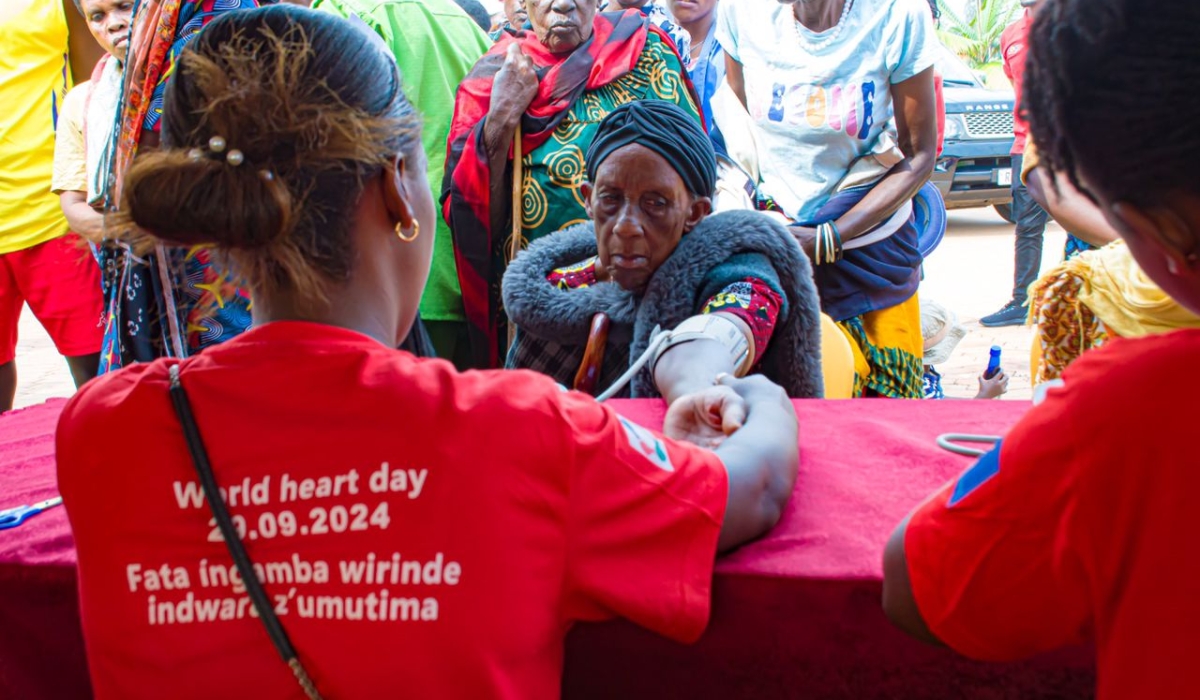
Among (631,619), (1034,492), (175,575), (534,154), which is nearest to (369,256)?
(175,575)

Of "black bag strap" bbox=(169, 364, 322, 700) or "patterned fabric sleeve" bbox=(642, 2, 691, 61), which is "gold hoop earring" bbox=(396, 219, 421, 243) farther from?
"patterned fabric sleeve" bbox=(642, 2, 691, 61)

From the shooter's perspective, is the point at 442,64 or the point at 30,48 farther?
the point at 30,48

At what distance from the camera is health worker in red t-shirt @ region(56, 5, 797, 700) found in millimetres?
1007

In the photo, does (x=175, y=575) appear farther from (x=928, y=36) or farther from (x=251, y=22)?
(x=928, y=36)

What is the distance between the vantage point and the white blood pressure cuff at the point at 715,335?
1914 mm

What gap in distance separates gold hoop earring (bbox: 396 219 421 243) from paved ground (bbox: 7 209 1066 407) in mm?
4220

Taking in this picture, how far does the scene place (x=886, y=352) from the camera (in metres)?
3.06

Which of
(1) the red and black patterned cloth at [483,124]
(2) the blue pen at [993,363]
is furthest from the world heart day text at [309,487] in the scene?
(1) the red and black patterned cloth at [483,124]

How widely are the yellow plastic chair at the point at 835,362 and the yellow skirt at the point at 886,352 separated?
36cm

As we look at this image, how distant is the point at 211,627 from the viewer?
→ 1.04 meters

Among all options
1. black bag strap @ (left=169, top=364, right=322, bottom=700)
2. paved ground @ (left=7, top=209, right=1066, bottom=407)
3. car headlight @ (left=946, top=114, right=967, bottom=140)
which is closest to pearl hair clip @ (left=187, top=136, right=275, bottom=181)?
black bag strap @ (left=169, top=364, right=322, bottom=700)

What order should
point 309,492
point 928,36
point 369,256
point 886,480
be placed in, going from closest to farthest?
point 309,492 < point 369,256 < point 886,480 < point 928,36

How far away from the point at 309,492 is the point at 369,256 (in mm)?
298

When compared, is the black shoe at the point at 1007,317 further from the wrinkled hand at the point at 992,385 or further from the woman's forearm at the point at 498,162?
the woman's forearm at the point at 498,162
